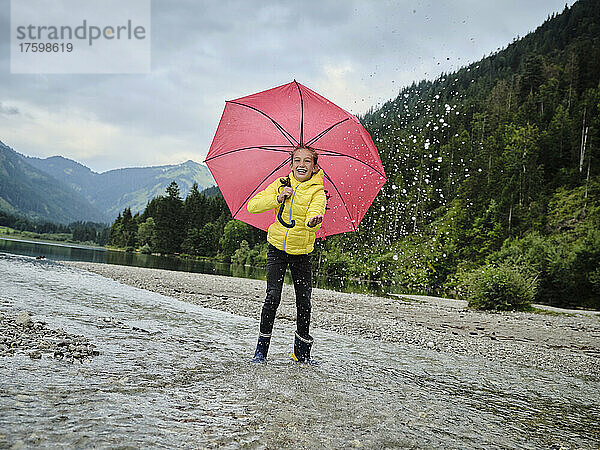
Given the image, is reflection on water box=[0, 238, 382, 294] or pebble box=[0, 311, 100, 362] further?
reflection on water box=[0, 238, 382, 294]

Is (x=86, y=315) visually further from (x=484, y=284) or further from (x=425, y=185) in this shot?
(x=425, y=185)

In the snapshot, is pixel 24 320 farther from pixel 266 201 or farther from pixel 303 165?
pixel 303 165

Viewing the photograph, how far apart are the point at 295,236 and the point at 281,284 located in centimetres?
70

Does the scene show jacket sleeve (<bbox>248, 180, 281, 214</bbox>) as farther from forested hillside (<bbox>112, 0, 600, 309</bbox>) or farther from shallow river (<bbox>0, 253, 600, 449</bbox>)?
forested hillside (<bbox>112, 0, 600, 309</bbox>)

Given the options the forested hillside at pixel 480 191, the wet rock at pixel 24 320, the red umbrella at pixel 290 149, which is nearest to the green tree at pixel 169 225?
the forested hillside at pixel 480 191

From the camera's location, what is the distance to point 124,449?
2422 mm

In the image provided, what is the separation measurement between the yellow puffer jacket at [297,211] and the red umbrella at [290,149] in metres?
0.61

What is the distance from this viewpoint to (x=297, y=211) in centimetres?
518

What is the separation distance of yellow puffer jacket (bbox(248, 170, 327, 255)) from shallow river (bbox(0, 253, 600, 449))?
1.55 metres

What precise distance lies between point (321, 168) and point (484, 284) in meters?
16.0

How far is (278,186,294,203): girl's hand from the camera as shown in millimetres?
5148

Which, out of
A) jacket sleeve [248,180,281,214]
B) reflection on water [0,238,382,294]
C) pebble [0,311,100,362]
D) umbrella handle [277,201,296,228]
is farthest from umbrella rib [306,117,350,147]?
reflection on water [0,238,382,294]

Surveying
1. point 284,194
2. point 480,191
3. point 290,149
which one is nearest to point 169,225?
point 480,191

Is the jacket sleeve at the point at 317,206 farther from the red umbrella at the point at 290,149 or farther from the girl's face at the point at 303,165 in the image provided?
the red umbrella at the point at 290,149
